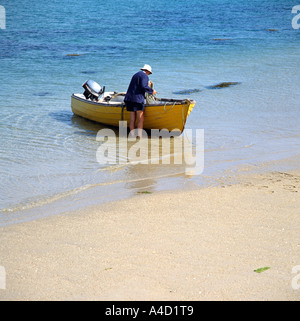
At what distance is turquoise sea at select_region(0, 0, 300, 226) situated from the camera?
27.3 feet

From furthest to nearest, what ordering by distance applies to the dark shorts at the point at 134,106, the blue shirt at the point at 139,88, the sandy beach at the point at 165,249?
the dark shorts at the point at 134,106 < the blue shirt at the point at 139,88 < the sandy beach at the point at 165,249

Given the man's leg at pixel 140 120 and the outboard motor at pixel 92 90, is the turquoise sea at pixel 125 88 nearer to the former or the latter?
the outboard motor at pixel 92 90

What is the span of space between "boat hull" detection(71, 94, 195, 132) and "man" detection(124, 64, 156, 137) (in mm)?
200

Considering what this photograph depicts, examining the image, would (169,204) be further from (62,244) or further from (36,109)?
(36,109)

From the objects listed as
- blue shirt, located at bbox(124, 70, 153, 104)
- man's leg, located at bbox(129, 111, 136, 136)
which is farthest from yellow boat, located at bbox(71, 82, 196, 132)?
blue shirt, located at bbox(124, 70, 153, 104)

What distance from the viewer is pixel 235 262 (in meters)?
5.06

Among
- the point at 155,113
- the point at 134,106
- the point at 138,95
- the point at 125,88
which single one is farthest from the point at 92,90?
the point at 125,88

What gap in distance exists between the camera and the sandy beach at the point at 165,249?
4574 millimetres

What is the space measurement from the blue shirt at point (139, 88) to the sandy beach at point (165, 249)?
4.04 metres

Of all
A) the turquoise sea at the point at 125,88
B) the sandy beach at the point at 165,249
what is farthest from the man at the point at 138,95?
the sandy beach at the point at 165,249

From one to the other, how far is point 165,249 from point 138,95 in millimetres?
6136

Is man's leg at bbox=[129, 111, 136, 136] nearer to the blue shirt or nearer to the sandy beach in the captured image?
the blue shirt

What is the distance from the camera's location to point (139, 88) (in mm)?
10945

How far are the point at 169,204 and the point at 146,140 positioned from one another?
14.5 feet
